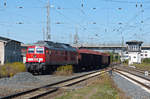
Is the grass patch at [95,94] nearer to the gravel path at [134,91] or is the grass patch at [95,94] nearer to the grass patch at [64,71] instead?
the gravel path at [134,91]

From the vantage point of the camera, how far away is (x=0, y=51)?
1618 inches

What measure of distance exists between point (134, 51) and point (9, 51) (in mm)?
67354

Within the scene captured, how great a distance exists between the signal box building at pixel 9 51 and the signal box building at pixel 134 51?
59.7 metres

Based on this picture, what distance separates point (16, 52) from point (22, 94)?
115 feet

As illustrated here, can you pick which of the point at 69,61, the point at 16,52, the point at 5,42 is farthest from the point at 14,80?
the point at 16,52

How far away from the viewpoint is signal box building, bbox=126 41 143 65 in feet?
326

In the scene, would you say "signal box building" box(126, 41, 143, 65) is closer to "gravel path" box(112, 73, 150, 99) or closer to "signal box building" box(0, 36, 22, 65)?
"signal box building" box(0, 36, 22, 65)

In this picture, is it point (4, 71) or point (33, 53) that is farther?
point (33, 53)

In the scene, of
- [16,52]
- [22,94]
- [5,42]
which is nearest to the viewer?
[22,94]

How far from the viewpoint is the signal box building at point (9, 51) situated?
40719 millimetres

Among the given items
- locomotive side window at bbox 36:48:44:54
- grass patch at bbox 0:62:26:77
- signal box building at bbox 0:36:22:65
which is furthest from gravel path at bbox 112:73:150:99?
signal box building at bbox 0:36:22:65

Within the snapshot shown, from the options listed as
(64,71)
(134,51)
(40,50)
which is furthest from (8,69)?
(134,51)

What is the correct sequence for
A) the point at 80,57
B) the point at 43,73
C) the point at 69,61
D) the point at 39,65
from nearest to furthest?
the point at 39,65
the point at 43,73
the point at 69,61
the point at 80,57

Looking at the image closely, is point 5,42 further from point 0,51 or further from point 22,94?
point 22,94
